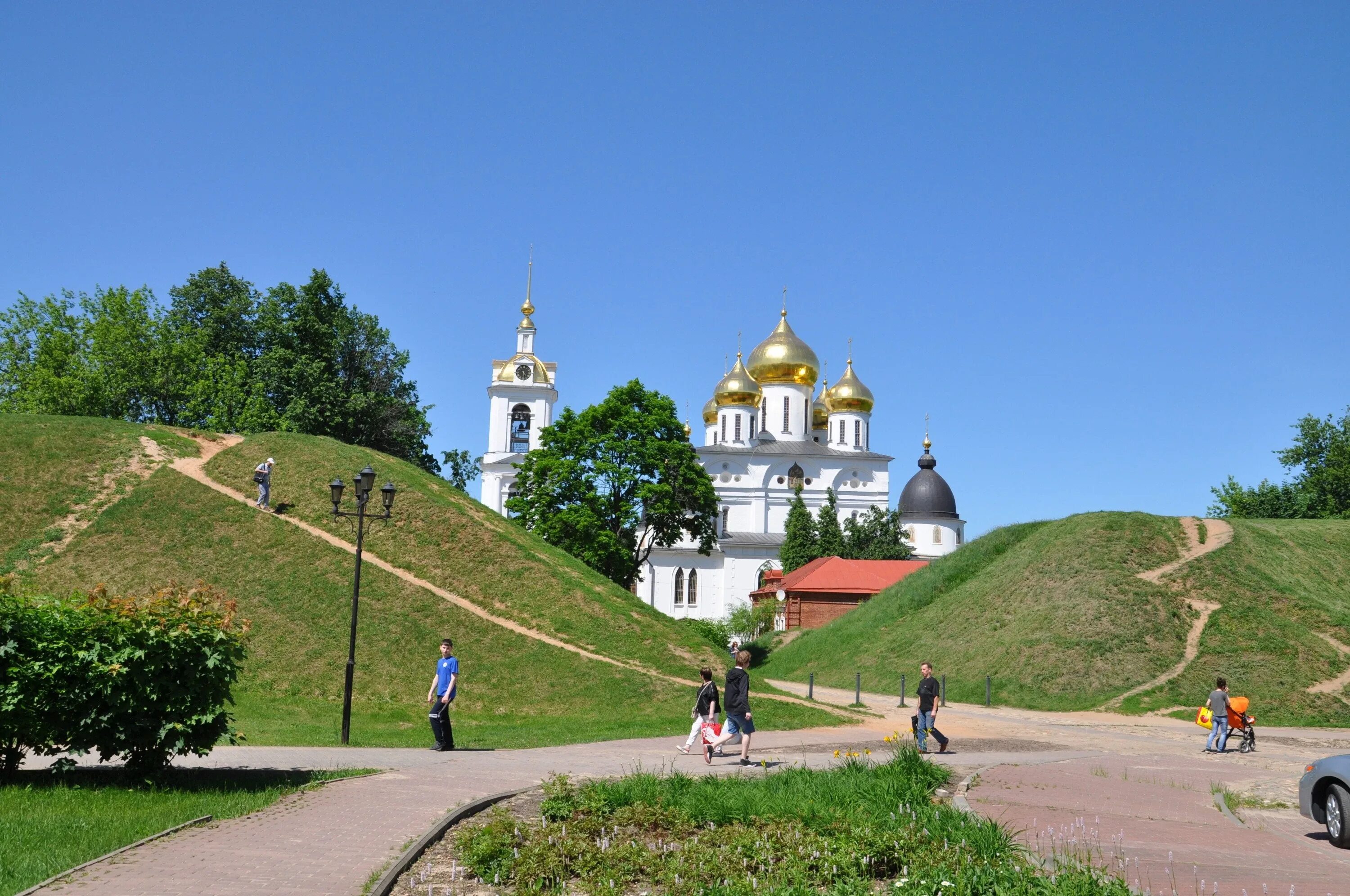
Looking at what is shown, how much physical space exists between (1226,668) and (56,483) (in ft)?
107

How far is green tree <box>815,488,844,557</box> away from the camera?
6988 cm

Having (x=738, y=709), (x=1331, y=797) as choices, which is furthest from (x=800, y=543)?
(x=1331, y=797)

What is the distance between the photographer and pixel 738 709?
15.5 meters

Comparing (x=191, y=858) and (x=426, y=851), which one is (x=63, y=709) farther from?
(x=426, y=851)

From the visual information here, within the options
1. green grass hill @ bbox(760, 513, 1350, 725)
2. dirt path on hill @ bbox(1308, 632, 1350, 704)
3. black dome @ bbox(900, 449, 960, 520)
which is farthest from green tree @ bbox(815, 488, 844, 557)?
dirt path on hill @ bbox(1308, 632, 1350, 704)

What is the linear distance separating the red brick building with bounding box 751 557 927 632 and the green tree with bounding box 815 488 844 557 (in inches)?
310

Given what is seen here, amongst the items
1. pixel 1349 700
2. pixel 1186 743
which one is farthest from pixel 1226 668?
pixel 1186 743

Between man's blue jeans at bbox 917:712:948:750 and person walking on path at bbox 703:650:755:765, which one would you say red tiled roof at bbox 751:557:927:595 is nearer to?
man's blue jeans at bbox 917:712:948:750

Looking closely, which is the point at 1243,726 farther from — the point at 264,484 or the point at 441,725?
the point at 264,484

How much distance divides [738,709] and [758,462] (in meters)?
64.8

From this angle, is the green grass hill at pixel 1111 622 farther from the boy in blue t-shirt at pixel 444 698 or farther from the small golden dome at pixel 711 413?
the small golden dome at pixel 711 413

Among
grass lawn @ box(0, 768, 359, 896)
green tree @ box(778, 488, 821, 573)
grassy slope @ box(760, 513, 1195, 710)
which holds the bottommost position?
grass lawn @ box(0, 768, 359, 896)

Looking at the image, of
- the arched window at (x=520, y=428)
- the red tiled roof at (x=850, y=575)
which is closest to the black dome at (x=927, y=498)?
the red tiled roof at (x=850, y=575)

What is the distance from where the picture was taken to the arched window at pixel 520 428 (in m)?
77.9
